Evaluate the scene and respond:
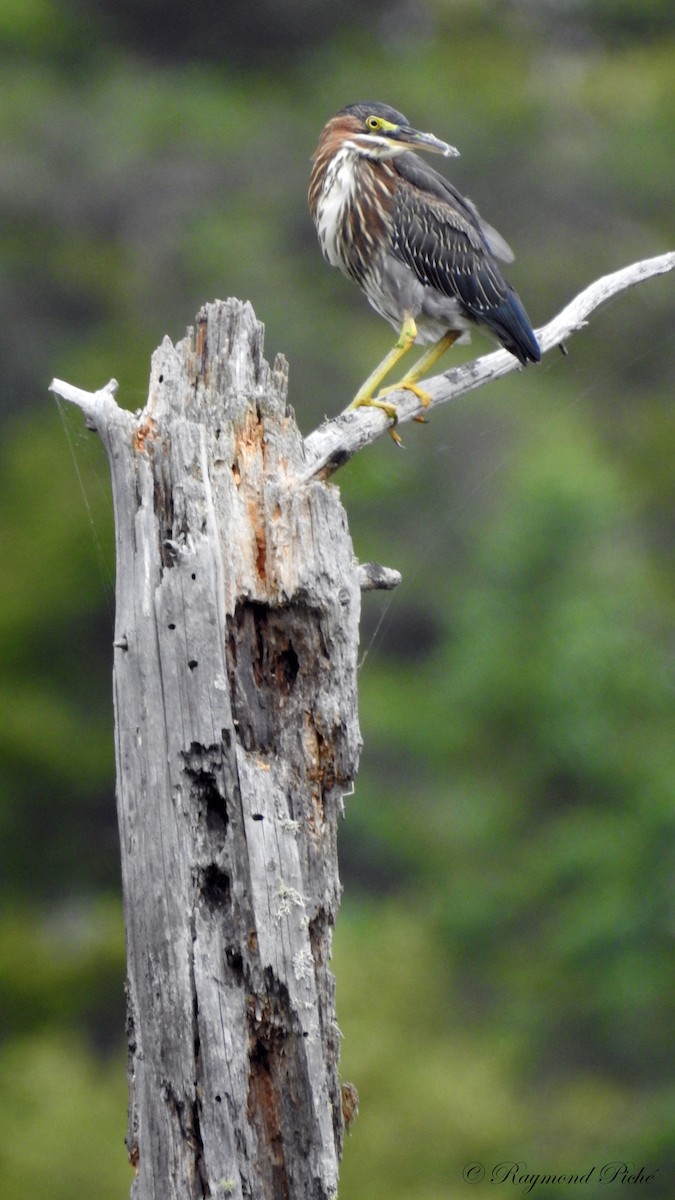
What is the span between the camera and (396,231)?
167 inches

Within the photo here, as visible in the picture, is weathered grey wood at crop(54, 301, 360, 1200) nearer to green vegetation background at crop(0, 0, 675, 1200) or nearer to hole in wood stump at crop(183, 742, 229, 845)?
hole in wood stump at crop(183, 742, 229, 845)

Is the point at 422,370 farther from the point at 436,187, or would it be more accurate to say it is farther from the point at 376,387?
the point at 436,187

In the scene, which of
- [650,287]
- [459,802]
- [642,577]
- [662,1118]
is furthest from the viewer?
[650,287]

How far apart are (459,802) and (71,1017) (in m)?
2.79

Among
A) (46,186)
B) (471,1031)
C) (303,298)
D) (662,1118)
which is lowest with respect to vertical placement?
(662,1118)

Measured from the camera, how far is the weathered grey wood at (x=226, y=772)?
9.09 ft

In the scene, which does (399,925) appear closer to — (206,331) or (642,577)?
(642,577)

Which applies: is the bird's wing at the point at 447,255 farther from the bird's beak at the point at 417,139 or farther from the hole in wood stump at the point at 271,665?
the hole in wood stump at the point at 271,665

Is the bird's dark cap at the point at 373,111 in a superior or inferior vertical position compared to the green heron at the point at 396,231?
superior

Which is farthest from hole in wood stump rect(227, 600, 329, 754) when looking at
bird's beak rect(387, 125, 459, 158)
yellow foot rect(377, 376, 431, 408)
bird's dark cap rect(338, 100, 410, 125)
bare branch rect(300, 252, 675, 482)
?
bird's dark cap rect(338, 100, 410, 125)

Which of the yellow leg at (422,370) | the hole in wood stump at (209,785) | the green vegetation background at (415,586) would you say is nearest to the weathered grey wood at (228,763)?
the hole in wood stump at (209,785)

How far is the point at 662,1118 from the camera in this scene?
909cm

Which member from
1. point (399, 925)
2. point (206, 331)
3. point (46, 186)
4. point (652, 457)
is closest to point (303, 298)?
point (46, 186)

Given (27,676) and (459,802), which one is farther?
(459,802)
